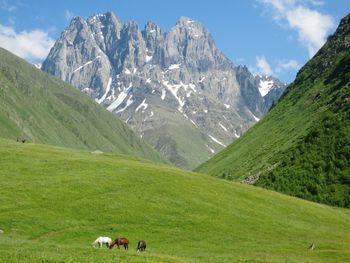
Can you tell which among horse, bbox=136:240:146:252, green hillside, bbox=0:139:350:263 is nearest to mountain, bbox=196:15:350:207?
green hillside, bbox=0:139:350:263

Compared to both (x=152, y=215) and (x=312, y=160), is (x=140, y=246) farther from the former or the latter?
(x=312, y=160)

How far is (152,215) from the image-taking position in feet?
230

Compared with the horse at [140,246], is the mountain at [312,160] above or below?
above

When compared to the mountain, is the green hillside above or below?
below

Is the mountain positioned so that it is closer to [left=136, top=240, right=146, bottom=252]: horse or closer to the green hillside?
the green hillside

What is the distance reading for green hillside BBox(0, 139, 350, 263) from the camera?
56219 millimetres

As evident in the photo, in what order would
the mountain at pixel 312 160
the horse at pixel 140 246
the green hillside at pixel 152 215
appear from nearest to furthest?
the horse at pixel 140 246 < the green hillside at pixel 152 215 < the mountain at pixel 312 160

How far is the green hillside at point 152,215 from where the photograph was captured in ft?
184

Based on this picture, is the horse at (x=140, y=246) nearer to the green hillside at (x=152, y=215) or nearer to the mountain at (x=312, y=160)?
the green hillside at (x=152, y=215)

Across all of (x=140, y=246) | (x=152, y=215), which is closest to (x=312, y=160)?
(x=152, y=215)

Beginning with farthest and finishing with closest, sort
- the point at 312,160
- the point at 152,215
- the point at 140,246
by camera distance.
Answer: the point at 312,160
the point at 152,215
the point at 140,246

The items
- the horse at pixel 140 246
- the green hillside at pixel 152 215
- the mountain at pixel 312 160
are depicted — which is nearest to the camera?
the horse at pixel 140 246

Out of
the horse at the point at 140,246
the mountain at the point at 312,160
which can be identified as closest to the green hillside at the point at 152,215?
the horse at the point at 140,246

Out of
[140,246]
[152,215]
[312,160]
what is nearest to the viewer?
[140,246]
